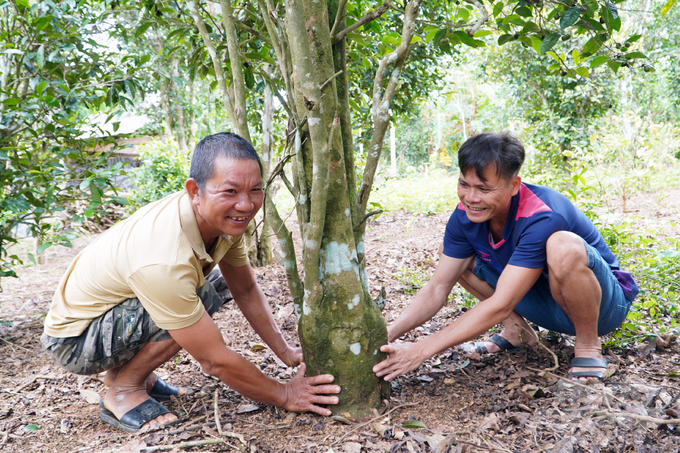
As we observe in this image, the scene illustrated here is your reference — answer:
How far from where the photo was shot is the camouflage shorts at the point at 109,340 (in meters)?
2.05

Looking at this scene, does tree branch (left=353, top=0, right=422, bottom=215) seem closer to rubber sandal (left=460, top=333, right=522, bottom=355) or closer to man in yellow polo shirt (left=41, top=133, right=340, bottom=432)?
man in yellow polo shirt (left=41, top=133, right=340, bottom=432)

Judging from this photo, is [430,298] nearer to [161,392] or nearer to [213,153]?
[213,153]

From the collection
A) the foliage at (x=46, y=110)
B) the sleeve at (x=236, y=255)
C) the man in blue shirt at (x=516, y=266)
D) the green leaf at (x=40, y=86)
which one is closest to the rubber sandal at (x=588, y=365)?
the man in blue shirt at (x=516, y=266)

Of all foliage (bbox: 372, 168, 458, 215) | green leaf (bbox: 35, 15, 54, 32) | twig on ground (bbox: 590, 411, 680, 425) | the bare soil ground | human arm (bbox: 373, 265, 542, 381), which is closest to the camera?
twig on ground (bbox: 590, 411, 680, 425)

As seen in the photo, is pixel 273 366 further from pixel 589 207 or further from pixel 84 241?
pixel 84 241

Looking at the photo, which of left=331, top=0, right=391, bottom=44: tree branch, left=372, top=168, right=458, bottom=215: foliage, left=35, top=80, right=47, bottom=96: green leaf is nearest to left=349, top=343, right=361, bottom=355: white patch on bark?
left=331, top=0, right=391, bottom=44: tree branch

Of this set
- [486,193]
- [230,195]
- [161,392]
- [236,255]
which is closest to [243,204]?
[230,195]

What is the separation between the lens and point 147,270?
1.75m

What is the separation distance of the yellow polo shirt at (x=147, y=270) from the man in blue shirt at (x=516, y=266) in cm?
92

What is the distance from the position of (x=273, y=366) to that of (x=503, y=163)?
68.8 inches

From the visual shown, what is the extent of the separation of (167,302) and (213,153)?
A: 64 centimetres

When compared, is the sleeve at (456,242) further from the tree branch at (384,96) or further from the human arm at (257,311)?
the human arm at (257,311)

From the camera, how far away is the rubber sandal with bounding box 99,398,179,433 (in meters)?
2.05

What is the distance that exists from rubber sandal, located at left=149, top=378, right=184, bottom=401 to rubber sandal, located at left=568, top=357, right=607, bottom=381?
6.89 feet
